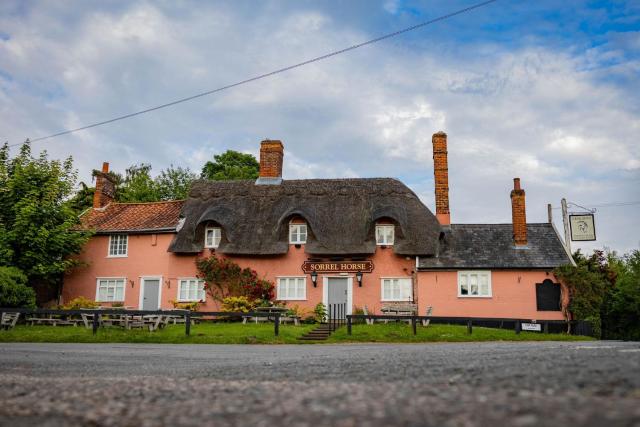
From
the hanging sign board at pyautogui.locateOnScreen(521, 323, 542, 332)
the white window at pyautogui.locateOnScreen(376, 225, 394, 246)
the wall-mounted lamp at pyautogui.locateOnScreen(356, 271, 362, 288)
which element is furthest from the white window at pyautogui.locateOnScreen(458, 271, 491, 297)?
the wall-mounted lamp at pyautogui.locateOnScreen(356, 271, 362, 288)

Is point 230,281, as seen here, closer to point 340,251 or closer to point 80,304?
point 340,251

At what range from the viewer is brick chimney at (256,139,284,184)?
33156 millimetres

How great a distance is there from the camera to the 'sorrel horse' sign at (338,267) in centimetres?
2891

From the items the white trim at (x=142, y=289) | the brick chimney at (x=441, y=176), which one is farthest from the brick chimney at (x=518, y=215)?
the white trim at (x=142, y=289)

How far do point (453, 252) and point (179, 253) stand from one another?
14578mm

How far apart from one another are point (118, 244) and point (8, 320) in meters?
8.59

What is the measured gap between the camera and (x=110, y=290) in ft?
103

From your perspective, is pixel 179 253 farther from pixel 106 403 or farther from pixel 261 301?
pixel 106 403

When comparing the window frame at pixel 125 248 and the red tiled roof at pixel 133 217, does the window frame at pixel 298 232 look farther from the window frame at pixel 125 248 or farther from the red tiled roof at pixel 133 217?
the window frame at pixel 125 248

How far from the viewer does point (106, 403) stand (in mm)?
4688

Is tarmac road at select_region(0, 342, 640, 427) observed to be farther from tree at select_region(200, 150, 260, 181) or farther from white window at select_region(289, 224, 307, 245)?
tree at select_region(200, 150, 260, 181)

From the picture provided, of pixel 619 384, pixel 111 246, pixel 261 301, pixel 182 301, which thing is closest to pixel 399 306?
pixel 261 301

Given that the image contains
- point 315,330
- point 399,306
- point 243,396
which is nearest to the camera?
point 243,396

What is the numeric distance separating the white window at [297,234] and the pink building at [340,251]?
56mm
